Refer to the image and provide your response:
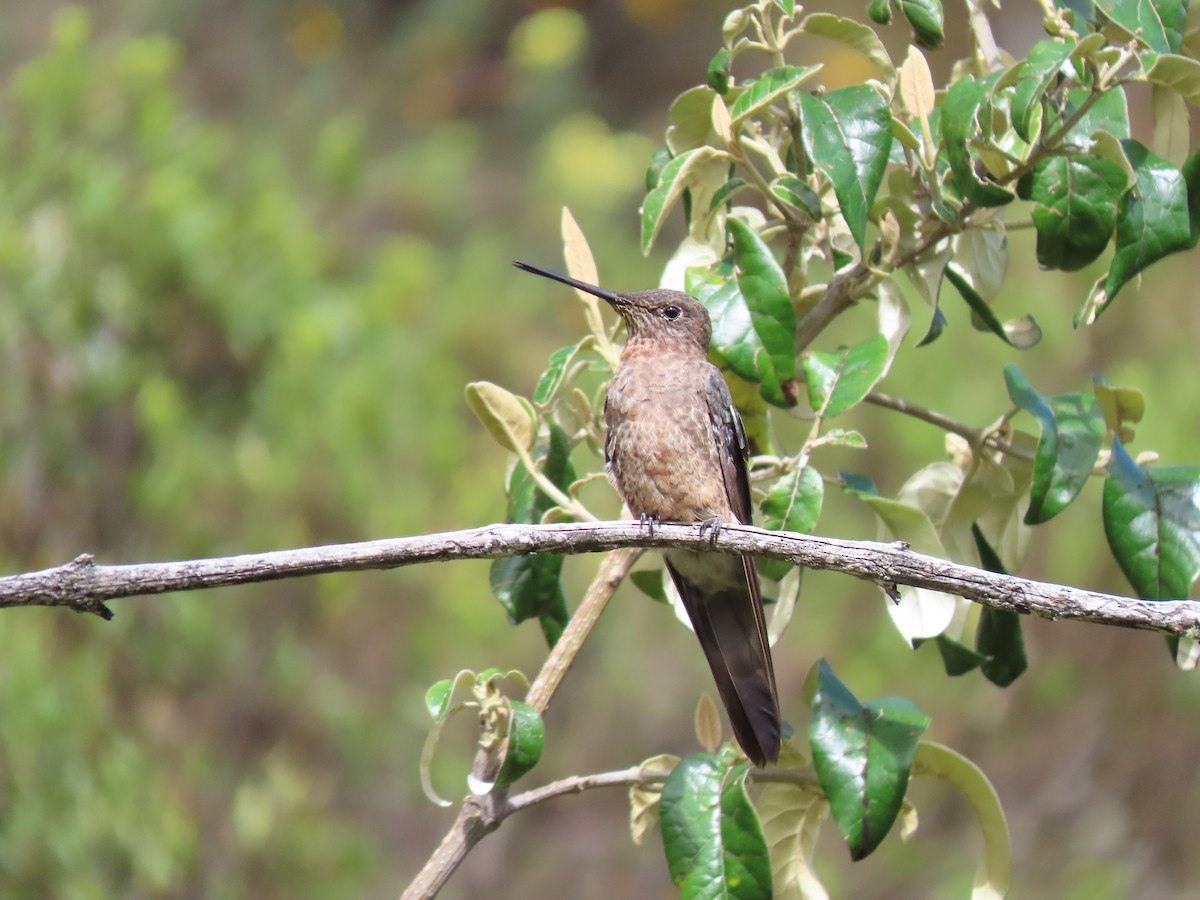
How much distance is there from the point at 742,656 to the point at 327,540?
246cm

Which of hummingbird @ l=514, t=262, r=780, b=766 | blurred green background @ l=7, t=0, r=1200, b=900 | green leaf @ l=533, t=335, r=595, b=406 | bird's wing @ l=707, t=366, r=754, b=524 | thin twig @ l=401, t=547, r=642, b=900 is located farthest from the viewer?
blurred green background @ l=7, t=0, r=1200, b=900

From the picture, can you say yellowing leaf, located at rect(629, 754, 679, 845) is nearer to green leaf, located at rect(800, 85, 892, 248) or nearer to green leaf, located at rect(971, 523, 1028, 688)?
green leaf, located at rect(971, 523, 1028, 688)

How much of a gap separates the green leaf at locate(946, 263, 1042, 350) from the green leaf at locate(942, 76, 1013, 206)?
269 millimetres

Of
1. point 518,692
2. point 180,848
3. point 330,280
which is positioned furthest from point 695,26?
point 180,848

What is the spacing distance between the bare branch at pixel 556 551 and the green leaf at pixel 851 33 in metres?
0.76

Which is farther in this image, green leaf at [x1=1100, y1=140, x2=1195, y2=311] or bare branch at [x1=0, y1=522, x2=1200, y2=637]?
green leaf at [x1=1100, y1=140, x2=1195, y2=311]

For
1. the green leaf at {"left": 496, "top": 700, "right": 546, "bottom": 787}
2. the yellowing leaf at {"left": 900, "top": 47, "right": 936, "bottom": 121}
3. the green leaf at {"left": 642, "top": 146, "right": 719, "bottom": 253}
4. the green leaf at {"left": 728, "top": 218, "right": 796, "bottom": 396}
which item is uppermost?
the yellowing leaf at {"left": 900, "top": 47, "right": 936, "bottom": 121}

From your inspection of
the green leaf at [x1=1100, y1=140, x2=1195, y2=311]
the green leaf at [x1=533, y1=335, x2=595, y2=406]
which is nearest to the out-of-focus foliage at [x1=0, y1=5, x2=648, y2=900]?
the green leaf at [x1=533, y1=335, x2=595, y2=406]

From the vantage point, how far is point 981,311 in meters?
1.99

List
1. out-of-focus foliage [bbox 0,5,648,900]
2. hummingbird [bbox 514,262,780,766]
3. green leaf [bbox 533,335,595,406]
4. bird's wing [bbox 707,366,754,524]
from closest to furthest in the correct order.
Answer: green leaf [bbox 533,335,595,406] < bird's wing [bbox 707,366,754,524] < hummingbird [bbox 514,262,780,766] < out-of-focus foliage [bbox 0,5,648,900]

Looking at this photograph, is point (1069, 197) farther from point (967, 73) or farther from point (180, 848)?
point (180, 848)

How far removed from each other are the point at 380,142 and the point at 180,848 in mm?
5308

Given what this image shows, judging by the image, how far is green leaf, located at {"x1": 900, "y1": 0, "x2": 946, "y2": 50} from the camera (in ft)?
6.06

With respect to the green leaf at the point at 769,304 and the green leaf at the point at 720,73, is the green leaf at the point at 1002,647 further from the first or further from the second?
the green leaf at the point at 720,73
